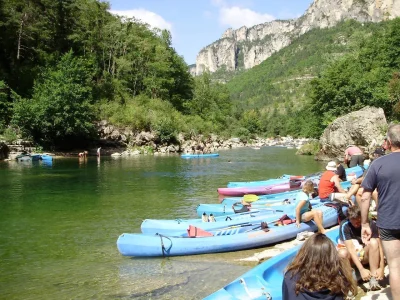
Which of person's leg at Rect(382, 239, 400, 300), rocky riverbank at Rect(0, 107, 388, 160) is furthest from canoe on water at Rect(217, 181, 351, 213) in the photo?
rocky riverbank at Rect(0, 107, 388, 160)

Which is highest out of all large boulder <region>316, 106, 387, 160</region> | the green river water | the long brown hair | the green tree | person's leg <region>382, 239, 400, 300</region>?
the green tree

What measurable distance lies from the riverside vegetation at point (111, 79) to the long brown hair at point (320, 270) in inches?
1225

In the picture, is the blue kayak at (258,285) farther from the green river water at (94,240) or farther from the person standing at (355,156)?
the person standing at (355,156)

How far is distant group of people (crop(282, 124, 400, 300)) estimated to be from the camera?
2898 millimetres

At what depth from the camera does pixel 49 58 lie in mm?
44188

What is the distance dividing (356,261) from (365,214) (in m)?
1.31

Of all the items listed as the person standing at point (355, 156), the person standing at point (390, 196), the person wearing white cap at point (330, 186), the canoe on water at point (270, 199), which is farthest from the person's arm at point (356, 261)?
the person standing at point (355, 156)

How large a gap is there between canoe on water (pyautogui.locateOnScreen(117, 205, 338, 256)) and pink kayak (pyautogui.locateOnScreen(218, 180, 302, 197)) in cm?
643

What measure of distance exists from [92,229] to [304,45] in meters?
145

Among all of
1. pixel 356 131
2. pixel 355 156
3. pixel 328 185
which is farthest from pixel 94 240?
pixel 356 131

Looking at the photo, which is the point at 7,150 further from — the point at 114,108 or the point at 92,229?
the point at 92,229

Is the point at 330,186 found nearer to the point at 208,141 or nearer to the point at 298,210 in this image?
the point at 298,210

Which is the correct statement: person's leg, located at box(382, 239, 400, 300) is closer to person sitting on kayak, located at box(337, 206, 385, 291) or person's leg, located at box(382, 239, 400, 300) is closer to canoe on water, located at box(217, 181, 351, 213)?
person sitting on kayak, located at box(337, 206, 385, 291)

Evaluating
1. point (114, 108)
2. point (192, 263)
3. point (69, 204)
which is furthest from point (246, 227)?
point (114, 108)
